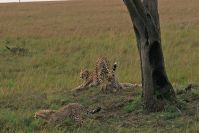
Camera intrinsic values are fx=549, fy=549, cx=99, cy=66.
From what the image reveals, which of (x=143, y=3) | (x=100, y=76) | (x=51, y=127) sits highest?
(x=143, y=3)

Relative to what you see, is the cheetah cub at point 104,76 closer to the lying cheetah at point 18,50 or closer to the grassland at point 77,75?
the grassland at point 77,75

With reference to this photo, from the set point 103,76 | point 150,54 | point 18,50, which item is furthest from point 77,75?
point 150,54

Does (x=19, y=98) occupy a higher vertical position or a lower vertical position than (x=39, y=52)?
lower

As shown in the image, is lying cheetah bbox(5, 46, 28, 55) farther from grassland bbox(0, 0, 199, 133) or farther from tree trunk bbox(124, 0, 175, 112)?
tree trunk bbox(124, 0, 175, 112)

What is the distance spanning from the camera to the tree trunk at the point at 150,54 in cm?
725

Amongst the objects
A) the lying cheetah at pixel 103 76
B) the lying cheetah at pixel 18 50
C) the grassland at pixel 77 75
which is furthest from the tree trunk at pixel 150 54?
the lying cheetah at pixel 18 50

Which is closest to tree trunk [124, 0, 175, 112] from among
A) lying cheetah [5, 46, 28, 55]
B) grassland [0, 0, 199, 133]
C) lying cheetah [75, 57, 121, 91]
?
grassland [0, 0, 199, 133]

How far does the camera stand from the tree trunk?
725 cm

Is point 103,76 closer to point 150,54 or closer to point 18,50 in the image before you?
point 150,54

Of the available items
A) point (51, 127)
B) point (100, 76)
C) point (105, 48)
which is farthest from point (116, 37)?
point (51, 127)

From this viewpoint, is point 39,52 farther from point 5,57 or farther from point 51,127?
point 51,127

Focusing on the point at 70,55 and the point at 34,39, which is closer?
the point at 70,55

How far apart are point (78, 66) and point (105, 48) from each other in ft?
8.21

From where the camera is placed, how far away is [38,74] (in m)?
13.0
